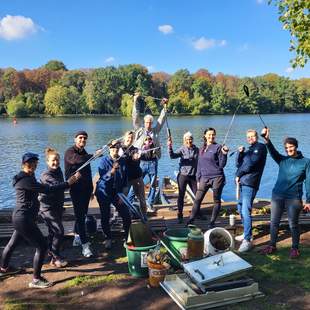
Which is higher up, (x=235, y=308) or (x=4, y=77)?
(x=4, y=77)

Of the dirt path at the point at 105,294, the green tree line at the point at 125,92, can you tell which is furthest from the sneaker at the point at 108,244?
the green tree line at the point at 125,92

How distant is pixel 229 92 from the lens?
8831cm

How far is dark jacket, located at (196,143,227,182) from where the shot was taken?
7500 millimetres

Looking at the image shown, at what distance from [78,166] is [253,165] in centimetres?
299

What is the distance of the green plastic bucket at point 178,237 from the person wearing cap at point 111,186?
860 mm

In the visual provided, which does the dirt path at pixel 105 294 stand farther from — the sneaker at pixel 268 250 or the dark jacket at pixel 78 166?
the dark jacket at pixel 78 166

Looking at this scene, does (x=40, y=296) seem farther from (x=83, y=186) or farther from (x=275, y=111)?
(x=275, y=111)

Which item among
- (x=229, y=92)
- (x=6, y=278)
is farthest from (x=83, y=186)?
(x=229, y=92)

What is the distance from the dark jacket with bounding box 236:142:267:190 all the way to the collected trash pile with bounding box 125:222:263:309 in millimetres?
1097

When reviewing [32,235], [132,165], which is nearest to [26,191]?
[32,235]

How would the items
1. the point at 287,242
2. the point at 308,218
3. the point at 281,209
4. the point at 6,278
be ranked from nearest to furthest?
1. the point at 6,278
2. the point at 281,209
3. the point at 287,242
4. the point at 308,218

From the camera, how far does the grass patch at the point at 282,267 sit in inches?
223

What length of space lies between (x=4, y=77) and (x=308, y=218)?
335 ft

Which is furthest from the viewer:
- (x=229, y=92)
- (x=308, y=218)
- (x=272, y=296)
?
(x=229, y=92)
